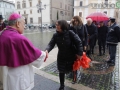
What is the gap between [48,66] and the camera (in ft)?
18.8

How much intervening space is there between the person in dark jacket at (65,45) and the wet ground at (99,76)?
3.10 feet

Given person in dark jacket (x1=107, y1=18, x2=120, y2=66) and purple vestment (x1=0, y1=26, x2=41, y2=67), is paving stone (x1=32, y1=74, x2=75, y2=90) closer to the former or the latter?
purple vestment (x1=0, y1=26, x2=41, y2=67)

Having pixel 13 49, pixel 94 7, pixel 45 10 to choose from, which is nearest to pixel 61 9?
pixel 45 10

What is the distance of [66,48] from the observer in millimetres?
3496

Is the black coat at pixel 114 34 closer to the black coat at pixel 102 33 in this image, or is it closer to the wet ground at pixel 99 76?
the wet ground at pixel 99 76

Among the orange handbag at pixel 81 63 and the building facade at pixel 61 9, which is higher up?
the building facade at pixel 61 9

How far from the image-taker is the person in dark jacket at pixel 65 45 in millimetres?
3340

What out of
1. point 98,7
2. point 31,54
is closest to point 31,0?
point 98,7

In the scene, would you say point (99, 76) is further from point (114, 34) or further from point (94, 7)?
point (94, 7)

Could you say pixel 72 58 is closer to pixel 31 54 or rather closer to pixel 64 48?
pixel 64 48

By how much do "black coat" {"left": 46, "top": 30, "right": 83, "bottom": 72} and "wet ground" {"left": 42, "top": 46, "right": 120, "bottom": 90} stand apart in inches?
37.2

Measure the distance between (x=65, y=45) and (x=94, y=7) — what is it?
50.1m

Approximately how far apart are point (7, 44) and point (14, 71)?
426mm

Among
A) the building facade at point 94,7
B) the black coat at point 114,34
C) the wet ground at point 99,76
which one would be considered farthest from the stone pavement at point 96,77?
the building facade at point 94,7
